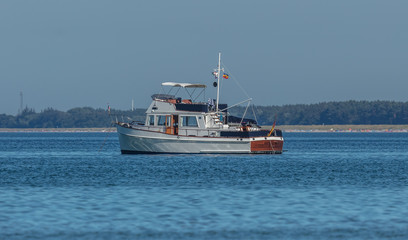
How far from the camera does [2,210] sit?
3600 centimetres

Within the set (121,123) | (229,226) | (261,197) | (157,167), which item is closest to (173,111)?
(121,123)

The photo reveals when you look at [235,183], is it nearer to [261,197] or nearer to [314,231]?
[261,197]

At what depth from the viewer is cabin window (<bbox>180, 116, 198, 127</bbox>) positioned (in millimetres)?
80875

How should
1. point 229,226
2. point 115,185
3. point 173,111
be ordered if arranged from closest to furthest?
point 229,226 < point 115,185 < point 173,111

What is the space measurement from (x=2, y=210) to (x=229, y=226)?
11.8 meters

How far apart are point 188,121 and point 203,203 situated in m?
42.6

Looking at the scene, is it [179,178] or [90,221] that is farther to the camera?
[179,178]

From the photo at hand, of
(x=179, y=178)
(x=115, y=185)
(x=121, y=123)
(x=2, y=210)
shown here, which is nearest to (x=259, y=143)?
(x=121, y=123)

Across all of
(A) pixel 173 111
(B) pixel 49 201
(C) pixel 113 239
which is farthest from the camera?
(A) pixel 173 111

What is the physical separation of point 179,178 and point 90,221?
2369 centimetres

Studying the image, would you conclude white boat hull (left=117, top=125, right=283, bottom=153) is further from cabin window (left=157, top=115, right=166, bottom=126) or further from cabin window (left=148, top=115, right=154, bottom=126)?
cabin window (left=148, top=115, right=154, bottom=126)

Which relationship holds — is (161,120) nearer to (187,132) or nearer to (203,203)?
(187,132)

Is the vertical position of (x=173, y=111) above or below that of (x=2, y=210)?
above

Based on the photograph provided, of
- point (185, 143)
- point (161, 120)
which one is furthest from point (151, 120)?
point (185, 143)
